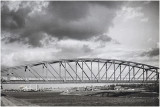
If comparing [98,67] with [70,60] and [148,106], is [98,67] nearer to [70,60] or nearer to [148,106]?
[70,60]

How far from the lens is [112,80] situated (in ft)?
348

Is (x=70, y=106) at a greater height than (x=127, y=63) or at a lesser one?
lesser

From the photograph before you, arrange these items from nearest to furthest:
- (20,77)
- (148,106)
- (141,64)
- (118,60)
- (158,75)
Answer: (148,106) < (20,77) < (118,60) < (141,64) < (158,75)

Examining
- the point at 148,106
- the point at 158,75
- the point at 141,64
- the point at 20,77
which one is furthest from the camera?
the point at 158,75

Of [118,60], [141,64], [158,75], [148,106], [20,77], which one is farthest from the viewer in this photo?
[158,75]

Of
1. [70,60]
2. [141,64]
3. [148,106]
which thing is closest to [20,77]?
[70,60]

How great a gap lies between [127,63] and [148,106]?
195 feet

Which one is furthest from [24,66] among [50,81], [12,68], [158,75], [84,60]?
[158,75]

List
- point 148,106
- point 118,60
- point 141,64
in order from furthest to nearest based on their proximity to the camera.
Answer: point 141,64 → point 118,60 → point 148,106

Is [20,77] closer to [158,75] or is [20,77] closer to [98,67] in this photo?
[98,67]

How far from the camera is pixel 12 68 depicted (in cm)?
9644

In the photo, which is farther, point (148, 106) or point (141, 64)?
point (141, 64)

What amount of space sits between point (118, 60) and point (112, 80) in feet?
29.3

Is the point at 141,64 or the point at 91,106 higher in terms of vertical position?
the point at 141,64
